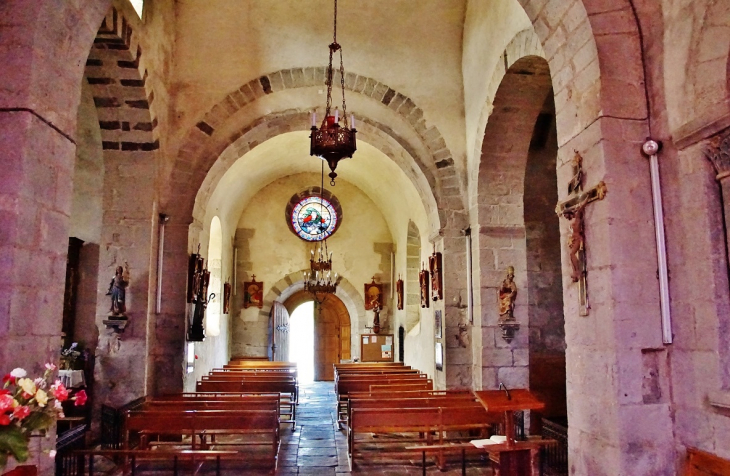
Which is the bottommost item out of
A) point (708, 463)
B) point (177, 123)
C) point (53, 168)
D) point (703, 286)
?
point (708, 463)

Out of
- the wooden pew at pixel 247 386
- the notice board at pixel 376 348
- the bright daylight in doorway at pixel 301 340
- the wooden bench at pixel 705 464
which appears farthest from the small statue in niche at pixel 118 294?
the bright daylight in doorway at pixel 301 340

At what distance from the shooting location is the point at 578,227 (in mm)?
4137

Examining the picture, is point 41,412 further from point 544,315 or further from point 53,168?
point 544,315

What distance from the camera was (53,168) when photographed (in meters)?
3.84

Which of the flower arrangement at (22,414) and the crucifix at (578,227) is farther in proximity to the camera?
the crucifix at (578,227)

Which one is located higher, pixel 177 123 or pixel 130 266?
pixel 177 123

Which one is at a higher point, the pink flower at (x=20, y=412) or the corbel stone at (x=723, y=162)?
the corbel stone at (x=723, y=162)

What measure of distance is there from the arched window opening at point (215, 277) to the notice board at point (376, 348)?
372 cm

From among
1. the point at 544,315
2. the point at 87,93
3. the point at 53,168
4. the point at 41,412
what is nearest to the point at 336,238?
the point at 544,315

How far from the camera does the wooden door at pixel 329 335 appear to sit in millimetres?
16047

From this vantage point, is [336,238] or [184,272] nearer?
[184,272]

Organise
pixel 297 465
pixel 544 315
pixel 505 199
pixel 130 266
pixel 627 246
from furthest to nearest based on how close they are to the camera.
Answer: pixel 544 315
pixel 505 199
pixel 130 266
pixel 297 465
pixel 627 246

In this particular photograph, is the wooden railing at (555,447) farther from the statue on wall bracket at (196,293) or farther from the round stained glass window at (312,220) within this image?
the round stained glass window at (312,220)

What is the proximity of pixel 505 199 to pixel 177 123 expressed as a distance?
469cm
